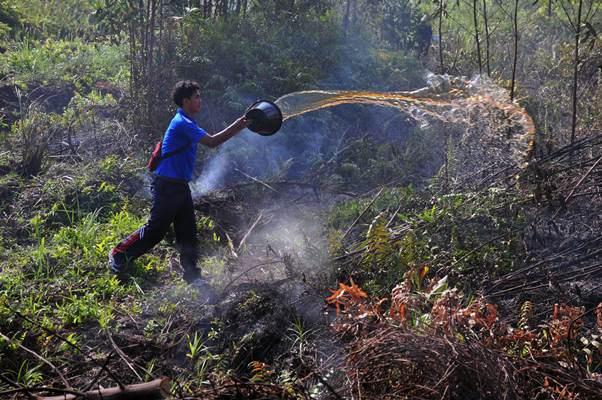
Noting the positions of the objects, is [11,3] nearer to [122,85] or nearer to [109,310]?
[122,85]

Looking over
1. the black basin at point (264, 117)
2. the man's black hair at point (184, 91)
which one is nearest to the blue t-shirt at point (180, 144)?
the man's black hair at point (184, 91)

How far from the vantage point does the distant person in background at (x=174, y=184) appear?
5.50m

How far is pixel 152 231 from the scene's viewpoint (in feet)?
18.4

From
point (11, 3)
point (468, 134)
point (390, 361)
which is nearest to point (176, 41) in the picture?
point (11, 3)

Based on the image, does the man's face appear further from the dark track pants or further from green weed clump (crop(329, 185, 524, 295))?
green weed clump (crop(329, 185, 524, 295))

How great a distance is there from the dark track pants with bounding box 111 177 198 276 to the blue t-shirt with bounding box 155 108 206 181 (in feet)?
0.29

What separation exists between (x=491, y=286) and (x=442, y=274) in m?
0.36

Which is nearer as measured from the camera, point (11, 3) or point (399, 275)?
point (399, 275)

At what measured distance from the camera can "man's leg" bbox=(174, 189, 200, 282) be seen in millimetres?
5652

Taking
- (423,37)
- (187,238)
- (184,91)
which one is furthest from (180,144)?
(423,37)

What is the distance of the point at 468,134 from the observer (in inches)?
231

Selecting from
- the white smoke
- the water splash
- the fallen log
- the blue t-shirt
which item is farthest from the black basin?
the fallen log

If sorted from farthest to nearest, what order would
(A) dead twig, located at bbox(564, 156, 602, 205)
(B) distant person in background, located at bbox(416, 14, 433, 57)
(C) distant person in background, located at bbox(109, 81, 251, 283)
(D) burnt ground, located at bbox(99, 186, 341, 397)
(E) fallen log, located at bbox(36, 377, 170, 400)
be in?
1. (B) distant person in background, located at bbox(416, 14, 433, 57)
2. (C) distant person in background, located at bbox(109, 81, 251, 283)
3. (A) dead twig, located at bbox(564, 156, 602, 205)
4. (D) burnt ground, located at bbox(99, 186, 341, 397)
5. (E) fallen log, located at bbox(36, 377, 170, 400)

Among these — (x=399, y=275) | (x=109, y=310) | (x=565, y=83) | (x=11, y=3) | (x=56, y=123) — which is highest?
(x=11, y=3)
